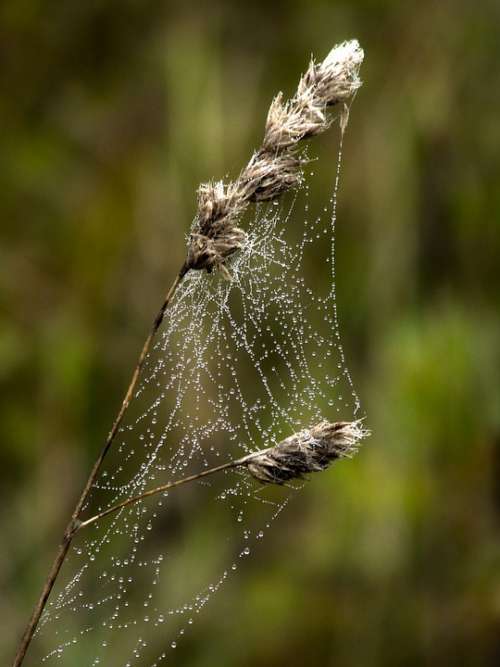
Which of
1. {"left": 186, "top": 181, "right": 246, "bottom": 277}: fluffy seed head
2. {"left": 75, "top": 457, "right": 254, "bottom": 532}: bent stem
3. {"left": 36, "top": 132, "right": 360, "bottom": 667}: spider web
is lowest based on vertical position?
{"left": 75, "top": 457, "right": 254, "bottom": 532}: bent stem

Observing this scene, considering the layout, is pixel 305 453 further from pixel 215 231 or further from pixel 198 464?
pixel 198 464

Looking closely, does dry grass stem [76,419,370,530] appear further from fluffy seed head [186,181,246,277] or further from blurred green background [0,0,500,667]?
blurred green background [0,0,500,667]

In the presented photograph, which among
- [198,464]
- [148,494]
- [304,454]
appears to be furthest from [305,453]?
[198,464]

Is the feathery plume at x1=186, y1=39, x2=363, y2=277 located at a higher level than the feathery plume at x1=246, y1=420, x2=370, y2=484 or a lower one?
higher

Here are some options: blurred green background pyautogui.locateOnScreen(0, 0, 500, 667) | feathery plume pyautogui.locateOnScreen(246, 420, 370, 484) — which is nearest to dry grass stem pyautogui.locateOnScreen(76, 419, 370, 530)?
feathery plume pyautogui.locateOnScreen(246, 420, 370, 484)

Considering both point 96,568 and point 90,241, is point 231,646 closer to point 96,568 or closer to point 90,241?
point 96,568

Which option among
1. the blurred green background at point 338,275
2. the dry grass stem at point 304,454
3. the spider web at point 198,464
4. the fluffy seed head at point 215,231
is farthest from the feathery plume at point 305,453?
the spider web at point 198,464

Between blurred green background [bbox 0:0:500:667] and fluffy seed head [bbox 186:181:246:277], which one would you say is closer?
fluffy seed head [bbox 186:181:246:277]

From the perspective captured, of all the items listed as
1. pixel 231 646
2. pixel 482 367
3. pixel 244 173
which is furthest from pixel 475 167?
pixel 244 173
